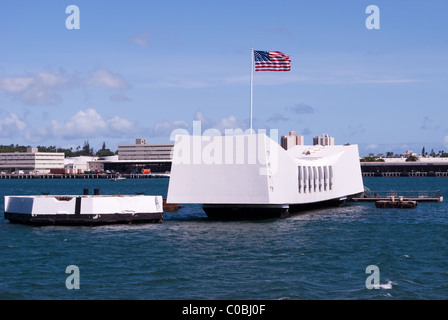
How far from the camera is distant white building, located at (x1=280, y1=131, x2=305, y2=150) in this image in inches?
3516

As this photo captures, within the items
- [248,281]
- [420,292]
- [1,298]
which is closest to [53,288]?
[1,298]

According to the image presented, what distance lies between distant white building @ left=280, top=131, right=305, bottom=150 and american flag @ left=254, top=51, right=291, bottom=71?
34.5m

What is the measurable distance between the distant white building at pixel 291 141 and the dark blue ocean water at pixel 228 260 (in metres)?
34.0

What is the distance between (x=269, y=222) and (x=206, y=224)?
536 cm

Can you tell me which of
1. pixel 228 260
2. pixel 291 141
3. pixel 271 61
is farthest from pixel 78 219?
pixel 291 141

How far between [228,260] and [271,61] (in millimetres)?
24903

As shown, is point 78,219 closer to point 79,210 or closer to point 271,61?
point 79,210

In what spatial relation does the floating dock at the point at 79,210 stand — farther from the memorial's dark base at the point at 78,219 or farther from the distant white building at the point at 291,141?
the distant white building at the point at 291,141

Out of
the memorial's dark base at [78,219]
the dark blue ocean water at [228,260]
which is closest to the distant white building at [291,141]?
the dark blue ocean water at [228,260]

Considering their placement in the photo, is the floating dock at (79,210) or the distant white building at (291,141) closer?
the floating dock at (79,210)

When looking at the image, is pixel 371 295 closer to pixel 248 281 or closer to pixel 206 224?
pixel 248 281

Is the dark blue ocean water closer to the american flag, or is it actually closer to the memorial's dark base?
the memorial's dark base

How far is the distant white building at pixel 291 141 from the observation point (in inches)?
3516

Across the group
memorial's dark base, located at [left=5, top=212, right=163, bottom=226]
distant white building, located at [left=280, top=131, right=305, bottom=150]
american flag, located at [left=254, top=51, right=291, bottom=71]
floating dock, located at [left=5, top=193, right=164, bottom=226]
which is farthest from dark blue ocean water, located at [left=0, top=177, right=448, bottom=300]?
distant white building, located at [left=280, top=131, right=305, bottom=150]
